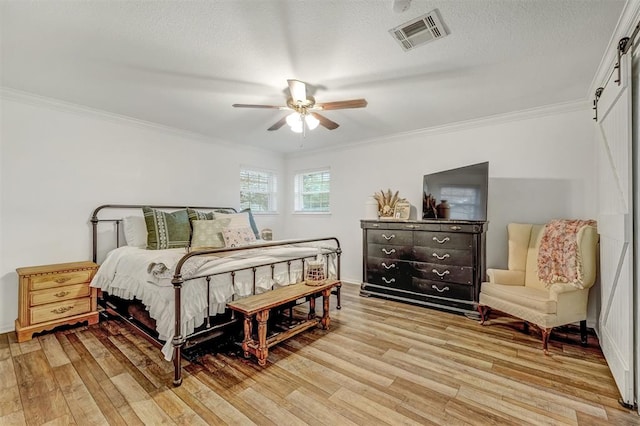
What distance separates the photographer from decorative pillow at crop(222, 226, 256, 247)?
3555 mm

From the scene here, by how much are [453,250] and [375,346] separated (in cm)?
162

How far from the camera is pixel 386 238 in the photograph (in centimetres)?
Result: 412

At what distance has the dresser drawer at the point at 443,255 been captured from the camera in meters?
3.45

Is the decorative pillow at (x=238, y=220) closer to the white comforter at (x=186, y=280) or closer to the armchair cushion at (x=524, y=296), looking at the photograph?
the white comforter at (x=186, y=280)

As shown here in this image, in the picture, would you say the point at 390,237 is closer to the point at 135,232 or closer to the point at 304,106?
the point at 304,106

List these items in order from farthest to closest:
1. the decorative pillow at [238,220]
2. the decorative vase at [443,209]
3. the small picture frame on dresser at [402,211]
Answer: the small picture frame on dresser at [402,211] → the decorative pillow at [238,220] → the decorative vase at [443,209]

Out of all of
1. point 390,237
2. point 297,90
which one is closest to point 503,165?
point 390,237

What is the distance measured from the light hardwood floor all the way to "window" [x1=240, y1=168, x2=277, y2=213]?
299 centimetres

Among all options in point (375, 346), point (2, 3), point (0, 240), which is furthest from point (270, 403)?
point (0, 240)

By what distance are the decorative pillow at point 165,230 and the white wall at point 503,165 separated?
2.72 m

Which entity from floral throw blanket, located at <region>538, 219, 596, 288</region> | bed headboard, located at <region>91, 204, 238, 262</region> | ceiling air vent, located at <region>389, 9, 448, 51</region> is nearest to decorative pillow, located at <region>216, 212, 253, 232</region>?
bed headboard, located at <region>91, 204, 238, 262</region>

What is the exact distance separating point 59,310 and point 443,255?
4324mm

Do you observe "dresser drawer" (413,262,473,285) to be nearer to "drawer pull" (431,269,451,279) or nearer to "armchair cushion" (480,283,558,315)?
"drawer pull" (431,269,451,279)

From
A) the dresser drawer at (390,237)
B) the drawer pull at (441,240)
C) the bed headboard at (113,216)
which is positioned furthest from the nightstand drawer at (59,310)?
the drawer pull at (441,240)
